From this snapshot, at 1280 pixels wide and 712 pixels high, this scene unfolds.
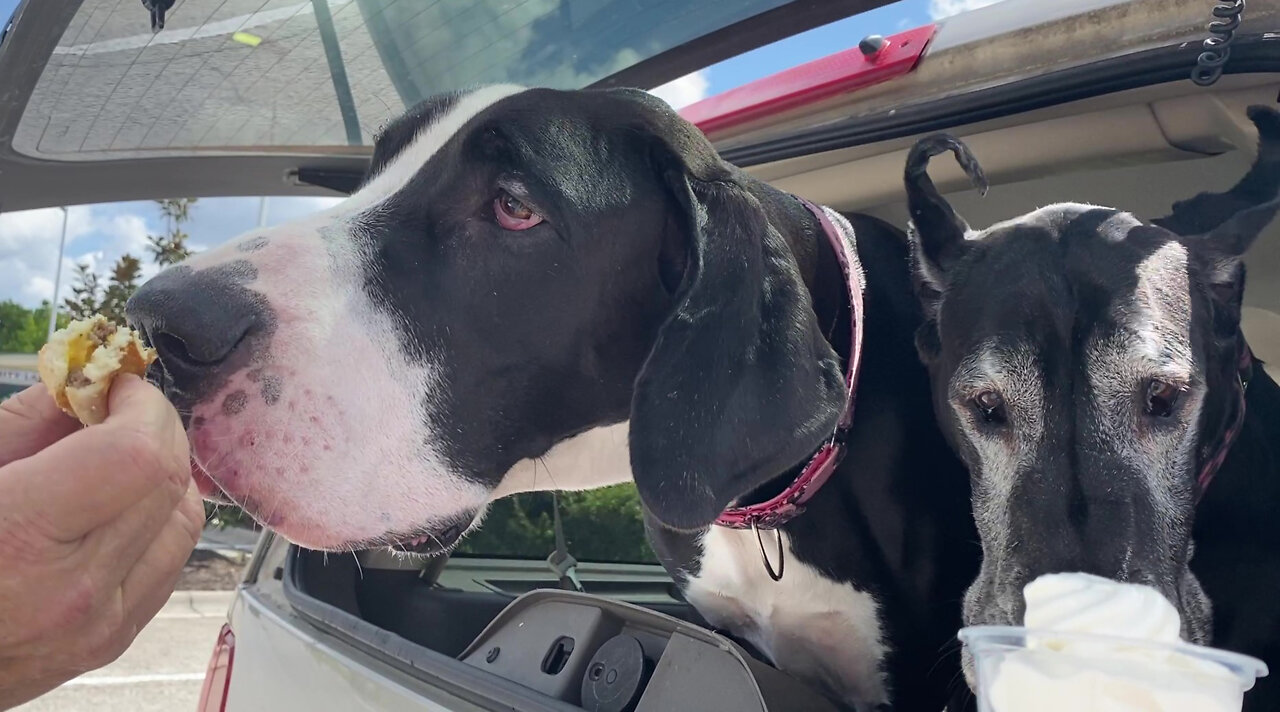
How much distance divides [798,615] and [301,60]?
6.58ft

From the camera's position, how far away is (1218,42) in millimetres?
1765

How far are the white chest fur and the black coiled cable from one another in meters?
1.27

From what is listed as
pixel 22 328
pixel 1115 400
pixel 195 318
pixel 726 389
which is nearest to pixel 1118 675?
pixel 1115 400

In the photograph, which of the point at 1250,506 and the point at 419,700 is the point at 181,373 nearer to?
the point at 419,700

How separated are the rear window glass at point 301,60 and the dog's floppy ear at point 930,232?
0.51 meters

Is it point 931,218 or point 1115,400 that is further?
point 931,218

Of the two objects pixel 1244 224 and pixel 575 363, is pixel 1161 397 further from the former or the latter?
pixel 575 363

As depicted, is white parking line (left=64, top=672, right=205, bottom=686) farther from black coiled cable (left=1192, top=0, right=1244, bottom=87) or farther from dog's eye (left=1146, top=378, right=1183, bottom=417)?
black coiled cable (left=1192, top=0, right=1244, bottom=87)

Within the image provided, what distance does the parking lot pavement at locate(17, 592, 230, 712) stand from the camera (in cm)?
749

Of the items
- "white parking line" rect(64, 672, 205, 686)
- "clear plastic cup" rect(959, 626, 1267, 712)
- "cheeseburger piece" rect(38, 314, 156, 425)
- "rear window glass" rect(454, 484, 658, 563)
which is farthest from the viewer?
"white parking line" rect(64, 672, 205, 686)

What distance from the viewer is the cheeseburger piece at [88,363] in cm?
117

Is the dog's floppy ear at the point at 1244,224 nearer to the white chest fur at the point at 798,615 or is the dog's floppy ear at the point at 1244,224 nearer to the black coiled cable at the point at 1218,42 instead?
the black coiled cable at the point at 1218,42

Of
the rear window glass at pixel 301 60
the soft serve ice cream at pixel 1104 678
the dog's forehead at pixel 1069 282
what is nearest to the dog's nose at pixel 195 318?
the rear window glass at pixel 301 60

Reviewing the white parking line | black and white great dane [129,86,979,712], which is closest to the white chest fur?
black and white great dane [129,86,979,712]
